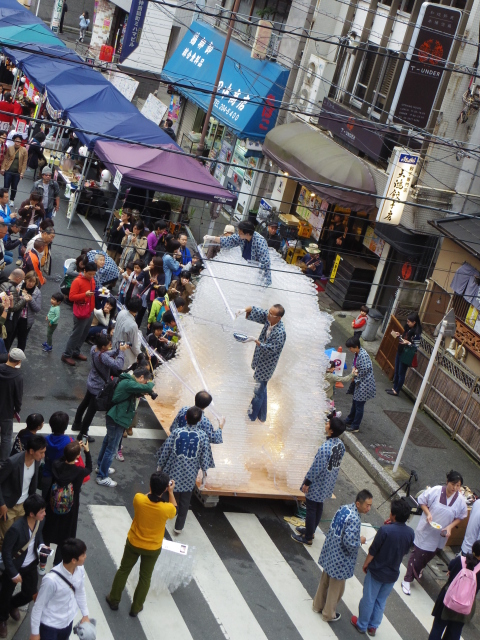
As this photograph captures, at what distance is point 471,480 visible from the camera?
587 inches

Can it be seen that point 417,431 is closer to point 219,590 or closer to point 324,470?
point 324,470

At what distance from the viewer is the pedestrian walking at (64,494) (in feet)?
28.1

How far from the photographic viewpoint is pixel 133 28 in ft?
105

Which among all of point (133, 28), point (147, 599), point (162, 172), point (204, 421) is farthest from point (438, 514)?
point (133, 28)

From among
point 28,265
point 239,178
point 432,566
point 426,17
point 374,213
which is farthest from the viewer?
point 239,178

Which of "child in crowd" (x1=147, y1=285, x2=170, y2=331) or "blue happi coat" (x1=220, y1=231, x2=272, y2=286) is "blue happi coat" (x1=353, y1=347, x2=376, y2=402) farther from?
"child in crowd" (x1=147, y1=285, x2=170, y2=331)

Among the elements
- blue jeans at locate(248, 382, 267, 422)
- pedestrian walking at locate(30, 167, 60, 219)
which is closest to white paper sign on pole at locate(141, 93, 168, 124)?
pedestrian walking at locate(30, 167, 60, 219)

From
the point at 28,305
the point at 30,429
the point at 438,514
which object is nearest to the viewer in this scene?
the point at 30,429

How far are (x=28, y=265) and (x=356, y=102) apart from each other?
39.1 feet

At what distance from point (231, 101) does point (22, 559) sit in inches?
815

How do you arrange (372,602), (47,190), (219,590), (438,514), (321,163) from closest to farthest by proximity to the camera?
(372,602)
(219,590)
(438,514)
(47,190)
(321,163)

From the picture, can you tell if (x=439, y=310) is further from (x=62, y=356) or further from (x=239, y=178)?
(x=239, y=178)

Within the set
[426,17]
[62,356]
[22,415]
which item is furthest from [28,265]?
[426,17]

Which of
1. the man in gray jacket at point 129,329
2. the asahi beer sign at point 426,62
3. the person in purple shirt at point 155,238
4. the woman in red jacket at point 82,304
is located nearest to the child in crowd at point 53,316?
the woman in red jacket at point 82,304
